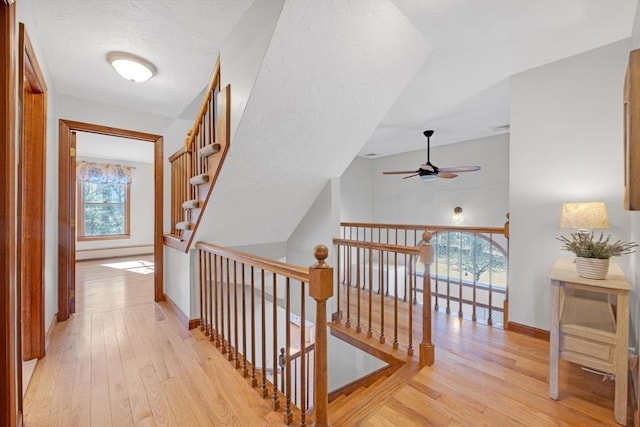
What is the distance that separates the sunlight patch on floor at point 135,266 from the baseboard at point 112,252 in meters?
0.74

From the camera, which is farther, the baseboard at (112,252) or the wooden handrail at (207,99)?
the baseboard at (112,252)

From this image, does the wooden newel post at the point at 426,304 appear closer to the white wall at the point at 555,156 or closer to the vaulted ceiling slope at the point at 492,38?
Result: the white wall at the point at 555,156

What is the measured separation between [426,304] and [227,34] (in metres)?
2.48

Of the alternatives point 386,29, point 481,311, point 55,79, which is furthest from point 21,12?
point 481,311

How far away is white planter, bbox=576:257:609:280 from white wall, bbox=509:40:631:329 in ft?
2.94

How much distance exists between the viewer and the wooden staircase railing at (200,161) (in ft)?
6.94

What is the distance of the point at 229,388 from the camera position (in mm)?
1825

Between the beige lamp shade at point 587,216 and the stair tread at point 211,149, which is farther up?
the stair tread at point 211,149

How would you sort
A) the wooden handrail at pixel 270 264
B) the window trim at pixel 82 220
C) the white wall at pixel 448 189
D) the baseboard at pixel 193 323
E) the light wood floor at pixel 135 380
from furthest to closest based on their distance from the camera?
the window trim at pixel 82 220 → the white wall at pixel 448 189 → the baseboard at pixel 193 323 → the light wood floor at pixel 135 380 → the wooden handrail at pixel 270 264

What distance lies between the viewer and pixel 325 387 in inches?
54.3

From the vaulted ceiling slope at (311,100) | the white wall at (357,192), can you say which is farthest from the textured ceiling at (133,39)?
the white wall at (357,192)

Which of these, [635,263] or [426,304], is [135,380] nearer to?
[426,304]

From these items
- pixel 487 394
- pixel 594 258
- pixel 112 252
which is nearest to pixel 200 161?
pixel 487 394

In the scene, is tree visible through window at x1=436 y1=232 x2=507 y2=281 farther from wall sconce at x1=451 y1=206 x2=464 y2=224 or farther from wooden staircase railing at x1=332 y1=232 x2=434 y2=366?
wooden staircase railing at x1=332 y1=232 x2=434 y2=366
